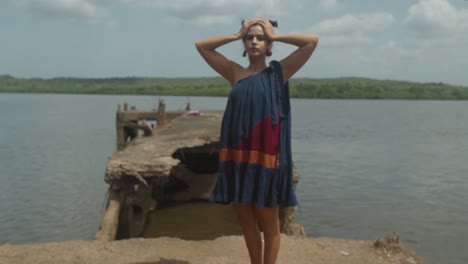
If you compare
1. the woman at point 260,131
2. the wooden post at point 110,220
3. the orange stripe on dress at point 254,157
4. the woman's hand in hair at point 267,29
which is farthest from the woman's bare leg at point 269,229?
the wooden post at point 110,220

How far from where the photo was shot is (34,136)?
32.5 m

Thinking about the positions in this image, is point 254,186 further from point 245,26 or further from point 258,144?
point 245,26

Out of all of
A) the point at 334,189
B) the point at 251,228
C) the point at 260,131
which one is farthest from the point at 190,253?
the point at 334,189

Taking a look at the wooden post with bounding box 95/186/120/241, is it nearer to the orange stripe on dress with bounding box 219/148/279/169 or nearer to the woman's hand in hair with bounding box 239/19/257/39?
the orange stripe on dress with bounding box 219/148/279/169

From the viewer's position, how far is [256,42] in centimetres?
385

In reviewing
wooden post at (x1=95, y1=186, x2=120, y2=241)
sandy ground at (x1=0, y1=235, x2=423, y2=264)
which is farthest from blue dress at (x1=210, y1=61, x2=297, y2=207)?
wooden post at (x1=95, y1=186, x2=120, y2=241)

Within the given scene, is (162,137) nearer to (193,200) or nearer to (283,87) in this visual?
(193,200)

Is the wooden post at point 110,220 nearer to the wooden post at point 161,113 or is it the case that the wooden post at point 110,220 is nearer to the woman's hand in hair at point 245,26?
the woman's hand in hair at point 245,26

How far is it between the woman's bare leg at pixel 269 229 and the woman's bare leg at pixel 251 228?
0.06 metres

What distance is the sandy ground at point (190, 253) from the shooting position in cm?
521

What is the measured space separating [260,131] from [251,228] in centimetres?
85

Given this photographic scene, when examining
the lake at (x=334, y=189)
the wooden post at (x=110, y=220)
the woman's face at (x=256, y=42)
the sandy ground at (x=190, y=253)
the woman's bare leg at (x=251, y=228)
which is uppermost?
the woman's face at (x=256, y=42)

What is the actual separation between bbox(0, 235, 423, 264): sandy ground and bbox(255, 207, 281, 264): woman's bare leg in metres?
1.16

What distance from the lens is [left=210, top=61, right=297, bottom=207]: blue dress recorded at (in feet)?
12.5
